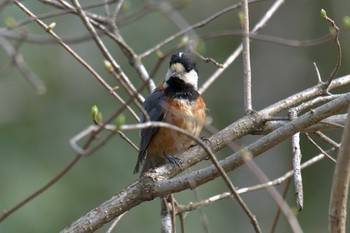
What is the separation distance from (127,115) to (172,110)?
374 centimetres

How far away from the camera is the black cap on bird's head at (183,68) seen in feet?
13.6

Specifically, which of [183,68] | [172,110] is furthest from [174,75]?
[172,110]

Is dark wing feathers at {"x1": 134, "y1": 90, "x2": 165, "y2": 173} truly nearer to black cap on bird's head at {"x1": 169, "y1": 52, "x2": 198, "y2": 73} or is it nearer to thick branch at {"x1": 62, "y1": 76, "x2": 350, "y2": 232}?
black cap on bird's head at {"x1": 169, "y1": 52, "x2": 198, "y2": 73}

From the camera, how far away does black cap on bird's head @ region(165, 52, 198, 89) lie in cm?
414

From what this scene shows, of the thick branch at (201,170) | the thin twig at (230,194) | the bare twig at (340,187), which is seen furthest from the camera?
the thin twig at (230,194)

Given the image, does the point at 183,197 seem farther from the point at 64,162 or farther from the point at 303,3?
the point at 303,3

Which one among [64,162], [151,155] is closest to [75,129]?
[64,162]

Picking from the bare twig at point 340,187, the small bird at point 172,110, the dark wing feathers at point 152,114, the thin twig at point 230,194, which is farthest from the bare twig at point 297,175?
the dark wing feathers at point 152,114

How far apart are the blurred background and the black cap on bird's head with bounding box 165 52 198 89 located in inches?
128

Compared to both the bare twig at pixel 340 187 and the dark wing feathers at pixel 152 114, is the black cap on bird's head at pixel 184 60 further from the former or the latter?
the bare twig at pixel 340 187

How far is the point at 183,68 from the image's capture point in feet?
13.8

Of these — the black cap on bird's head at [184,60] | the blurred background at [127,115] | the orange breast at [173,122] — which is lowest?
the orange breast at [173,122]

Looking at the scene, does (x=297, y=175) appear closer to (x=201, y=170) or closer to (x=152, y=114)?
(x=201, y=170)

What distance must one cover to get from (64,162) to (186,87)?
4.11 m
